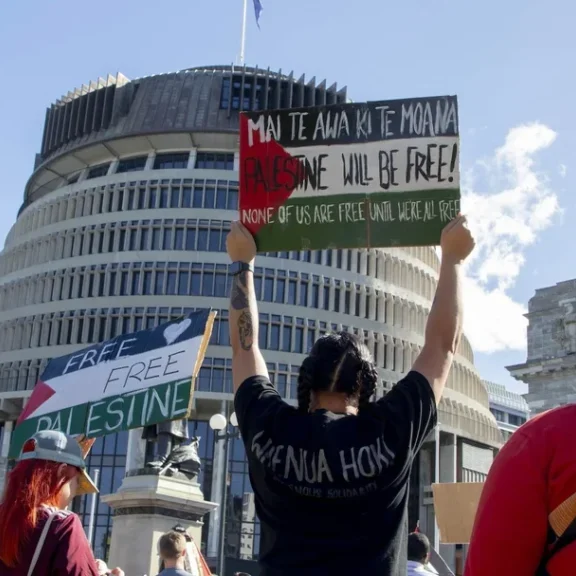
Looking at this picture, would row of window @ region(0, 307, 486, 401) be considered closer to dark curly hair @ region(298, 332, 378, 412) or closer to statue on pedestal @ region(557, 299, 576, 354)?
statue on pedestal @ region(557, 299, 576, 354)

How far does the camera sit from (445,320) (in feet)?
11.8

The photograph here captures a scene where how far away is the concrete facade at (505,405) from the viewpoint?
112 m

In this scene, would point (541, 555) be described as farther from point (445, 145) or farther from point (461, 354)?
point (461, 354)

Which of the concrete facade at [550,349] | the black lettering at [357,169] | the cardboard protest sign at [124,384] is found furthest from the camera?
the concrete facade at [550,349]

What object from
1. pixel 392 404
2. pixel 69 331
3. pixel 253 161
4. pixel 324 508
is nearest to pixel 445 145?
pixel 253 161

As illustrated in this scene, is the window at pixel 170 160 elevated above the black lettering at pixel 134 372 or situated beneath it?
elevated above

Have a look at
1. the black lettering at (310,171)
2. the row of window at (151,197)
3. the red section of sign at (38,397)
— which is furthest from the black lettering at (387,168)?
the row of window at (151,197)

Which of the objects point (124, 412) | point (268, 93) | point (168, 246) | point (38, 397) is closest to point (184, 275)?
point (168, 246)

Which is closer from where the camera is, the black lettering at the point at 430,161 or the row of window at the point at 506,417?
the black lettering at the point at 430,161

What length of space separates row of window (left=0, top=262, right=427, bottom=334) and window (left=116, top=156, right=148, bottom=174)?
774 centimetres

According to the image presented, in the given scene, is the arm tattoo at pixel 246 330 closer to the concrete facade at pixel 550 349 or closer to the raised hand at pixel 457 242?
the raised hand at pixel 457 242

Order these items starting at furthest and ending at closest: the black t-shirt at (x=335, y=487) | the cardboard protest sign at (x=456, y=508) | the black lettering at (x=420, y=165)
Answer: the cardboard protest sign at (x=456, y=508), the black lettering at (x=420, y=165), the black t-shirt at (x=335, y=487)

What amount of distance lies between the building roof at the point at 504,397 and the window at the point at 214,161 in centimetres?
5870

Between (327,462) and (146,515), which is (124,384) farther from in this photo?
(327,462)
